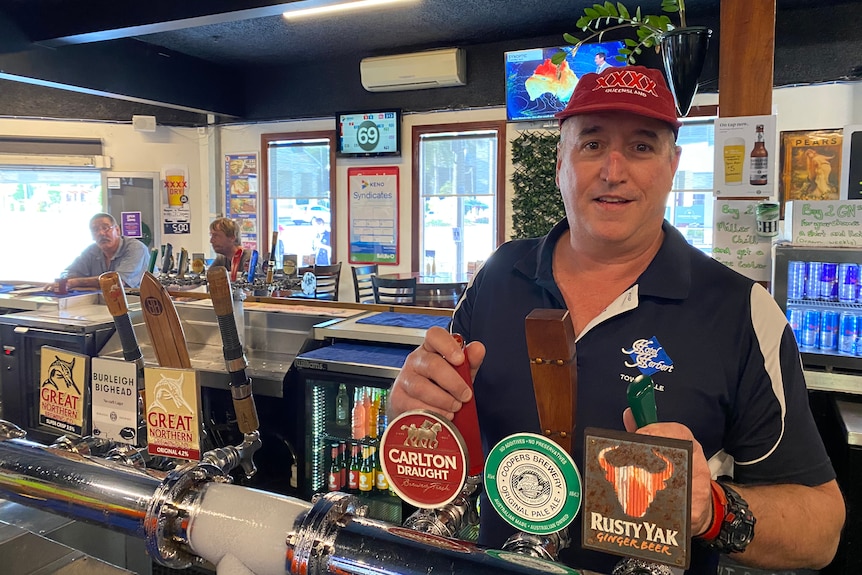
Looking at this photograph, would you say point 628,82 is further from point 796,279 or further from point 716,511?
point 796,279

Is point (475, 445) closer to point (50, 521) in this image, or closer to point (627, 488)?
point (627, 488)

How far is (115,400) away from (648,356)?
826 millimetres

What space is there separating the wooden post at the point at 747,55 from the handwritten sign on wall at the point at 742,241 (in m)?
0.37

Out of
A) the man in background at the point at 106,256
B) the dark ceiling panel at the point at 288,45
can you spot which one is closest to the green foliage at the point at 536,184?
the dark ceiling panel at the point at 288,45

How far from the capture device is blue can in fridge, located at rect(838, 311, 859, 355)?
278 cm

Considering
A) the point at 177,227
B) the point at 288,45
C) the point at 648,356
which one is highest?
the point at 288,45

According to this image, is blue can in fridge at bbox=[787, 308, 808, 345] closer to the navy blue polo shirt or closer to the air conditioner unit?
the navy blue polo shirt

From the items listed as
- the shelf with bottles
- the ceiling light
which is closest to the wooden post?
the shelf with bottles

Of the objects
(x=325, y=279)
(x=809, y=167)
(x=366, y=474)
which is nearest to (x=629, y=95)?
→ (x=366, y=474)

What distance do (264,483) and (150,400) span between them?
2237 millimetres

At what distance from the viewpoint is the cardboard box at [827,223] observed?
2742 millimetres

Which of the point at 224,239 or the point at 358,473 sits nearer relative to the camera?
the point at 358,473

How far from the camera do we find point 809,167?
18.4 feet

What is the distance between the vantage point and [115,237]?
16.2 ft
